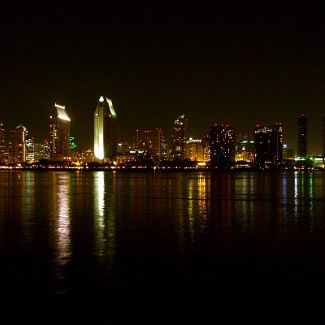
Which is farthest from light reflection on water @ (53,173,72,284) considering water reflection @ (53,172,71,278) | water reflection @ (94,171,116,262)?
water reflection @ (94,171,116,262)

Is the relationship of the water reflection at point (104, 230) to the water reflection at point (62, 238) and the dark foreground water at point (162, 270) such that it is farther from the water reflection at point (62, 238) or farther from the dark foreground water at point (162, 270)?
the water reflection at point (62, 238)

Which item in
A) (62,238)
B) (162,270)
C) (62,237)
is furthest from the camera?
(62,237)

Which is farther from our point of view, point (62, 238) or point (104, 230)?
point (104, 230)

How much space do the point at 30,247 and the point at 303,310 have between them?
8.85 metres

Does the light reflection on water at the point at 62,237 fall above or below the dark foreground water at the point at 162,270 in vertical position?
above

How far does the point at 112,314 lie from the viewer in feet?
30.3

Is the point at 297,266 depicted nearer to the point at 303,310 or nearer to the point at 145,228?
the point at 303,310

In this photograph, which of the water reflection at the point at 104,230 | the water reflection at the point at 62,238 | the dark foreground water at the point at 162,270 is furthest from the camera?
the water reflection at the point at 104,230

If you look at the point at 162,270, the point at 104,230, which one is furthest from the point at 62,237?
the point at 162,270

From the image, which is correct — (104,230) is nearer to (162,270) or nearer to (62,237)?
(62,237)

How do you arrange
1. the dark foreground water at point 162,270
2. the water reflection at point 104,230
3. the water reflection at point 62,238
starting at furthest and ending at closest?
1. the water reflection at point 104,230
2. the water reflection at point 62,238
3. the dark foreground water at point 162,270

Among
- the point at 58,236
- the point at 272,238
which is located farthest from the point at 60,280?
the point at 272,238

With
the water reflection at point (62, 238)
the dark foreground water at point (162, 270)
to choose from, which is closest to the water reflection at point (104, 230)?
the dark foreground water at point (162, 270)

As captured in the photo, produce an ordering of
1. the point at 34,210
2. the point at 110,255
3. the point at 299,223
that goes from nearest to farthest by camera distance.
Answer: the point at 110,255 < the point at 299,223 < the point at 34,210
